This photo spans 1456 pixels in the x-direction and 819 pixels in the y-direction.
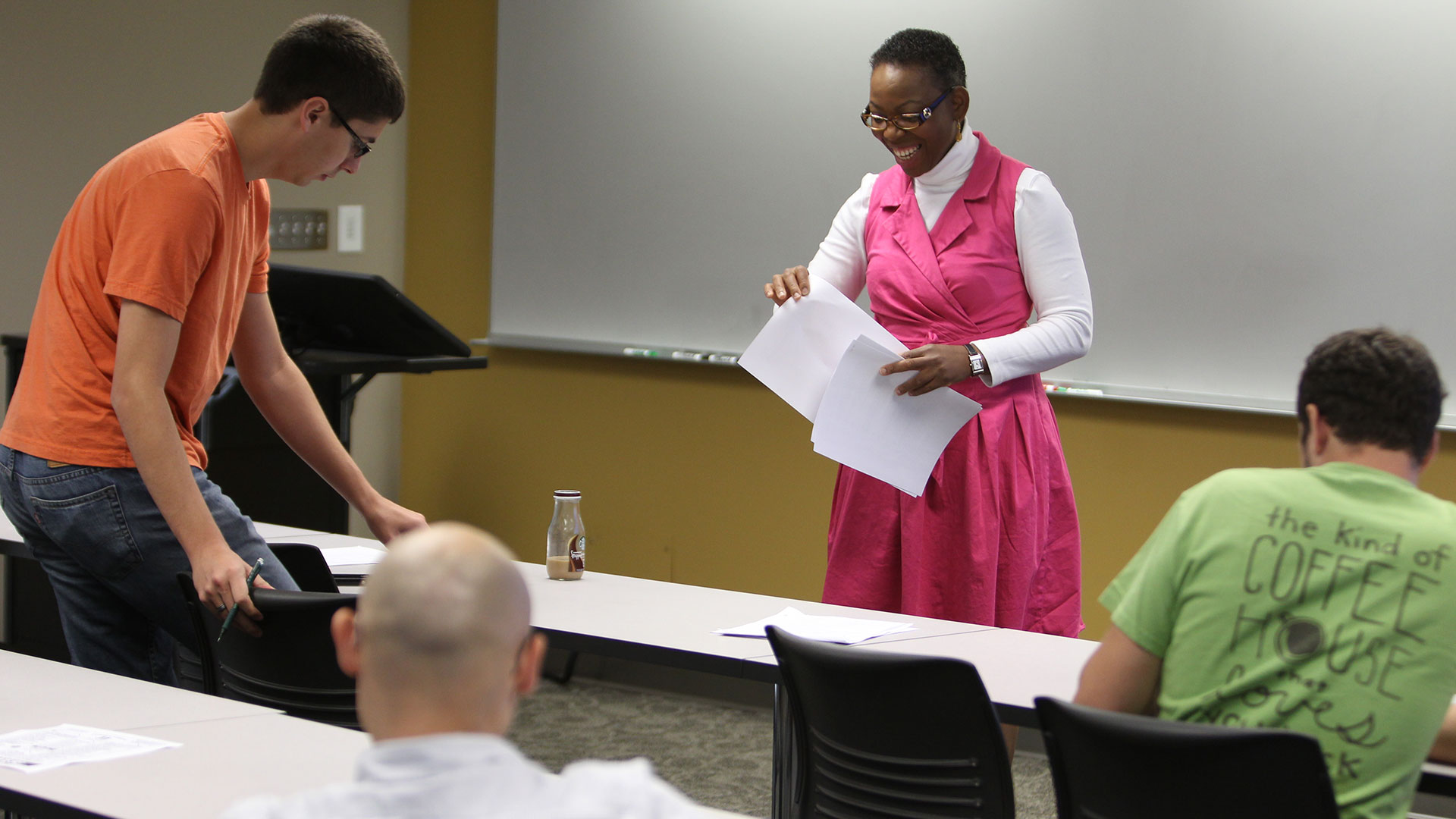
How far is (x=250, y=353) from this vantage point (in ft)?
8.18

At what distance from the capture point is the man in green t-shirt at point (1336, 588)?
1.53m

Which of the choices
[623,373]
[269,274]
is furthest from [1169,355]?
[269,274]

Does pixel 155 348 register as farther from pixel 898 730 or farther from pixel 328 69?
pixel 898 730

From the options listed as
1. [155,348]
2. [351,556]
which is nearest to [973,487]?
[351,556]

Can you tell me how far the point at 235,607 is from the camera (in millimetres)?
2012

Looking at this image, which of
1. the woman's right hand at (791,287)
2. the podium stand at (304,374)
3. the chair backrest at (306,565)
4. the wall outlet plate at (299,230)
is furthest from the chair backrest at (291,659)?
the wall outlet plate at (299,230)

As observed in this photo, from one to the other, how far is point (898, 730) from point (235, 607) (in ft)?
3.11

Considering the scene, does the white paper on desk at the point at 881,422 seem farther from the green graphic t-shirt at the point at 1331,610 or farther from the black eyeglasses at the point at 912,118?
the green graphic t-shirt at the point at 1331,610

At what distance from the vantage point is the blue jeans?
211 centimetres

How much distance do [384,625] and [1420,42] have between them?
3.60 meters

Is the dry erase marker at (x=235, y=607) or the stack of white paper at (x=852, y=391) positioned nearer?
the dry erase marker at (x=235, y=607)

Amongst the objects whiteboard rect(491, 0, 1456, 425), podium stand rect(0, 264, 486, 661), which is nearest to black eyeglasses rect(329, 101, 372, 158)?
podium stand rect(0, 264, 486, 661)

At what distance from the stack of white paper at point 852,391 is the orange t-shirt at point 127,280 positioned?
1096 mm

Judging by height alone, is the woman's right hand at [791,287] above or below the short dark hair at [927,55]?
below
